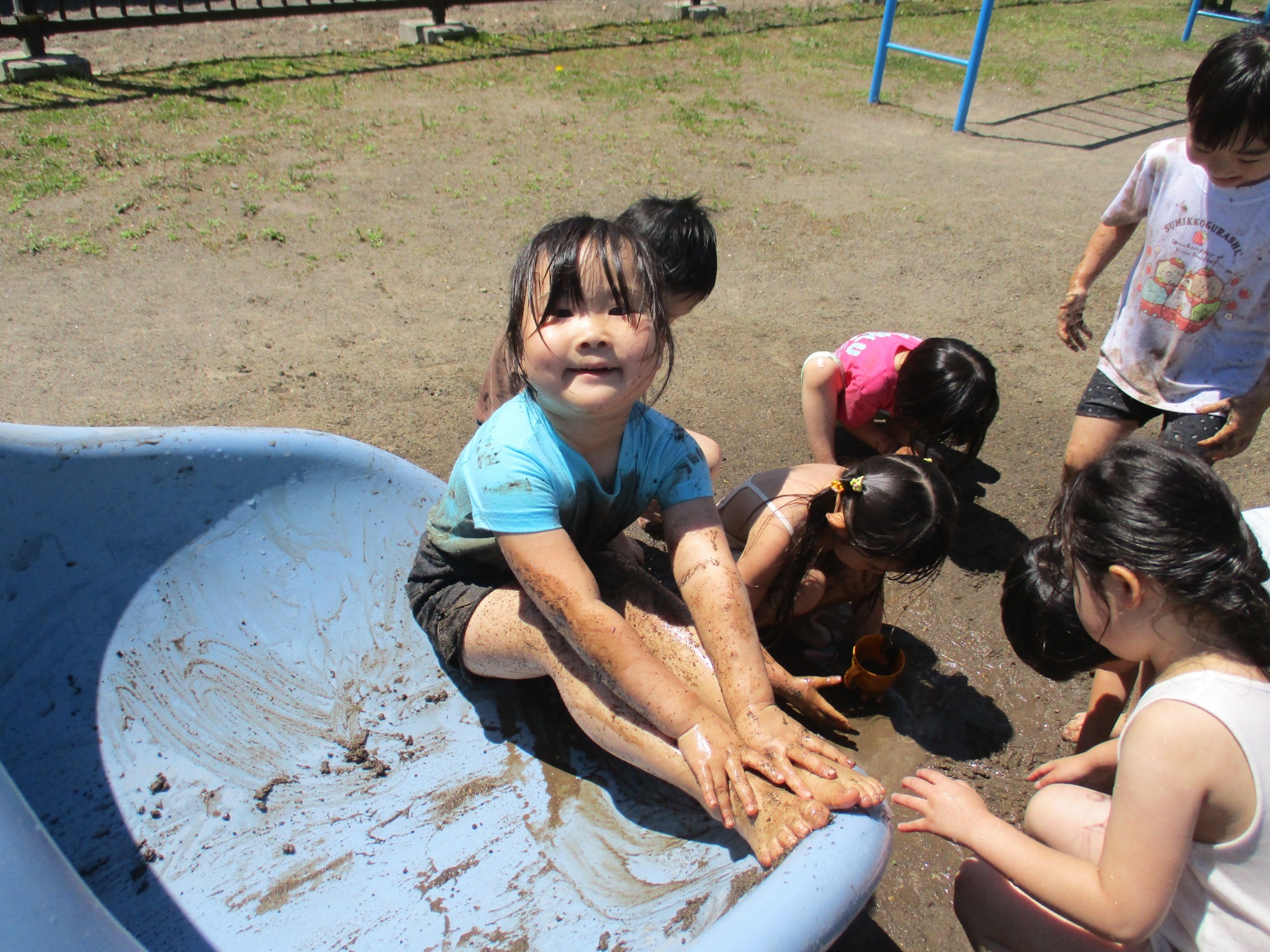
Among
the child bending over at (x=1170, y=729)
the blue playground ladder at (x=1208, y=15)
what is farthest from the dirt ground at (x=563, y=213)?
the blue playground ladder at (x=1208, y=15)

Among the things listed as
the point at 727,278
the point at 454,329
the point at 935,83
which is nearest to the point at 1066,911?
the point at 454,329

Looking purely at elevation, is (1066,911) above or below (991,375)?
below

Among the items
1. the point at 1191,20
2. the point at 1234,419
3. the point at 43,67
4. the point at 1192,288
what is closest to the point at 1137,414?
the point at 1234,419

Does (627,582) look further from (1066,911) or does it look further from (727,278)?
(727,278)

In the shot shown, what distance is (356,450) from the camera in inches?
84.5

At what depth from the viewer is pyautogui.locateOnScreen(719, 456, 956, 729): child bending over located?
1937 millimetres

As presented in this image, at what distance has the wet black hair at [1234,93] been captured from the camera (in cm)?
194

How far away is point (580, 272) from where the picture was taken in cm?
152

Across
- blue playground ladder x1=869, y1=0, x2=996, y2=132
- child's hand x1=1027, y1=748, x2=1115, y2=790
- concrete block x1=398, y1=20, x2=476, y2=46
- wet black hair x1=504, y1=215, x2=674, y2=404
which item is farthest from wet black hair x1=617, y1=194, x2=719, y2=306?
concrete block x1=398, y1=20, x2=476, y2=46

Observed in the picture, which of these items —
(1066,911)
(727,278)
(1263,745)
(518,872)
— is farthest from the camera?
(727,278)

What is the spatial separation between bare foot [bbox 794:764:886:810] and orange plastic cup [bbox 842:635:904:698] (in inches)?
30.8

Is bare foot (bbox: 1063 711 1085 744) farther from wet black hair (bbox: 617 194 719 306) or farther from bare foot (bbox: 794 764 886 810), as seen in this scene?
wet black hair (bbox: 617 194 719 306)

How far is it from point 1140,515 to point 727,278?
303 cm

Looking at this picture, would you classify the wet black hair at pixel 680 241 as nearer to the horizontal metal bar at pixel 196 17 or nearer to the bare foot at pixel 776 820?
the bare foot at pixel 776 820
